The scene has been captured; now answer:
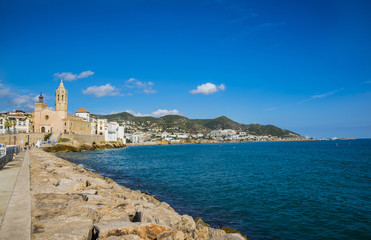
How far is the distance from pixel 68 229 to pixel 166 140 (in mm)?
170331

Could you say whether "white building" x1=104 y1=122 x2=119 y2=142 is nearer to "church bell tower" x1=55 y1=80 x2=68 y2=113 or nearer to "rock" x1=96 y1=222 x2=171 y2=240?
"church bell tower" x1=55 y1=80 x2=68 y2=113

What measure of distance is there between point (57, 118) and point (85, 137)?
908 centimetres

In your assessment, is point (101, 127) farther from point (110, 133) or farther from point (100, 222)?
point (100, 222)

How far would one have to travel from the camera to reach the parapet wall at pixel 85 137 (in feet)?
207

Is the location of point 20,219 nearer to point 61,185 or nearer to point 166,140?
point 61,185

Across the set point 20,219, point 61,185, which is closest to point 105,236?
point 20,219

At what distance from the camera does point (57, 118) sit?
6644 centimetres

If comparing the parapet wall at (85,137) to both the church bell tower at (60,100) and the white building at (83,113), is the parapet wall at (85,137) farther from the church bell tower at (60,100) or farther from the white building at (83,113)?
the white building at (83,113)

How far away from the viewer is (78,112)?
274 ft

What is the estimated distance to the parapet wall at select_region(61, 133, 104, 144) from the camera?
63231 mm

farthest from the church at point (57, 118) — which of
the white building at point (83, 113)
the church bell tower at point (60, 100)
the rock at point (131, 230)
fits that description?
the rock at point (131, 230)

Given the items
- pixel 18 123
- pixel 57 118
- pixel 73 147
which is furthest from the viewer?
pixel 18 123

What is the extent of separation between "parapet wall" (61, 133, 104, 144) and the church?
2.42m

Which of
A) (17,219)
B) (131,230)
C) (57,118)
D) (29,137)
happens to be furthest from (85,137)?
(131,230)
